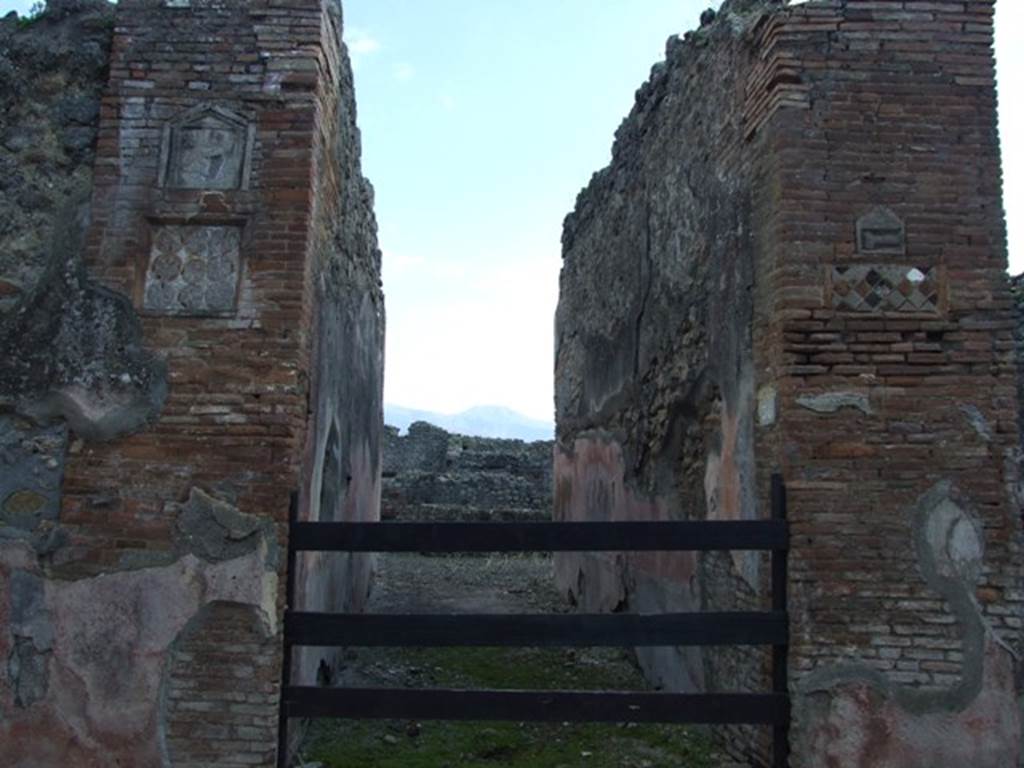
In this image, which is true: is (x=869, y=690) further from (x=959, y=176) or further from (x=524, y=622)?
(x=959, y=176)

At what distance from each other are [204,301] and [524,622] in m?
2.10

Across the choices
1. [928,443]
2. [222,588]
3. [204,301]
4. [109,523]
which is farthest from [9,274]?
[928,443]

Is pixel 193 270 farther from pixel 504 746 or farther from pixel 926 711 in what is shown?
pixel 926 711

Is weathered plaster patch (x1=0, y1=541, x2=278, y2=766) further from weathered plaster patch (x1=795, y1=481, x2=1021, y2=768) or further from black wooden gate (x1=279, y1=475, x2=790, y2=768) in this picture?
weathered plaster patch (x1=795, y1=481, x2=1021, y2=768)

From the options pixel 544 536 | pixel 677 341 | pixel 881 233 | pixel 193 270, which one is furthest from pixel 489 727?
pixel 881 233

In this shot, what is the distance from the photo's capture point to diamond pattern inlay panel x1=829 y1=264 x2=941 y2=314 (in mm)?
4074

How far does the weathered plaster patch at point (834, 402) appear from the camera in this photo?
4.00 meters

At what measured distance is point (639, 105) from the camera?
23.0ft

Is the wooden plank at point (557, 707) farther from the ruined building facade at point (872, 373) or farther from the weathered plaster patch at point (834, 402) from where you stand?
the weathered plaster patch at point (834, 402)

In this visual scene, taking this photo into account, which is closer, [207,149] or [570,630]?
[570,630]

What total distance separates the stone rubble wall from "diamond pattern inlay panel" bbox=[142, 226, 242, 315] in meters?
10.6

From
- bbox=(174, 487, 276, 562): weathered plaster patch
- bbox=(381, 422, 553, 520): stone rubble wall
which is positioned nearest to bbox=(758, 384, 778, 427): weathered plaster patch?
bbox=(174, 487, 276, 562): weathered plaster patch

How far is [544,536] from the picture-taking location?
13.0ft

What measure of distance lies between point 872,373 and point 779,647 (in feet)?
4.32
